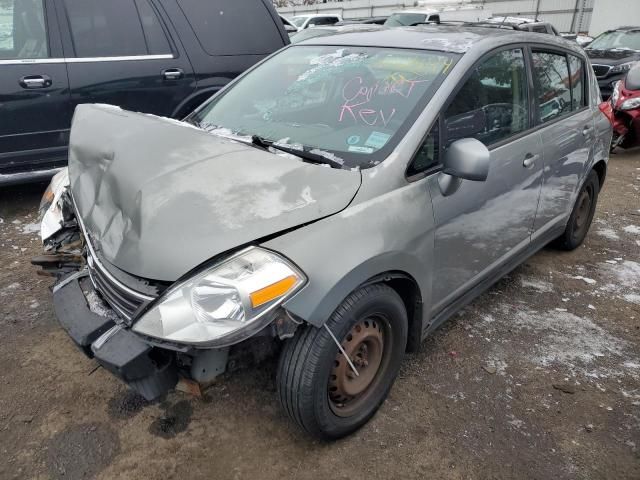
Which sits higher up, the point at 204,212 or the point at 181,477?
the point at 204,212

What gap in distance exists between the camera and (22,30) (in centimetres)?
431

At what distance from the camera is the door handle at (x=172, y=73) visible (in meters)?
4.79

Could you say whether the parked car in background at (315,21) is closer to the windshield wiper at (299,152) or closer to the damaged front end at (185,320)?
the windshield wiper at (299,152)

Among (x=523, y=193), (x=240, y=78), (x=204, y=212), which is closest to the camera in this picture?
(x=204, y=212)

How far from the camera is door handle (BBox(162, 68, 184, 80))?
4.79m

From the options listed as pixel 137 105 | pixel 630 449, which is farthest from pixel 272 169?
pixel 137 105

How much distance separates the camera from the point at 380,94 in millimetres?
2564

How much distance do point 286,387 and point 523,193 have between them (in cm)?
192

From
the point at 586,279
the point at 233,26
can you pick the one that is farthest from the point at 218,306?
the point at 233,26

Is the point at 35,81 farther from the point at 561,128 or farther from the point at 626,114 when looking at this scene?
the point at 626,114

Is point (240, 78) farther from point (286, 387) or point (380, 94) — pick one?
point (286, 387)

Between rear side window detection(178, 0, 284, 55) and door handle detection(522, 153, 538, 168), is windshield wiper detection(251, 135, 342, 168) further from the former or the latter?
rear side window detection(178, 0, 284, 55)

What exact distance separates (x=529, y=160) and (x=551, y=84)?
27.6 inches

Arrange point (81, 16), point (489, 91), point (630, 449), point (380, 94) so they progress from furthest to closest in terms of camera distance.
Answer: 1. point (81, 16)
2. point (489, 91)
3. point (380, 94)
4. point (630, 449)
